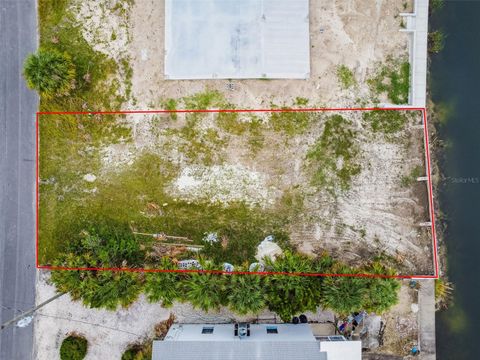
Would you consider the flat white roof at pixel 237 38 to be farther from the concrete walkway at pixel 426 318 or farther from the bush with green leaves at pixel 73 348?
the bush with green leaves at pixel 73 348

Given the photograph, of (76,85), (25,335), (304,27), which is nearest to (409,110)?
(304,27)

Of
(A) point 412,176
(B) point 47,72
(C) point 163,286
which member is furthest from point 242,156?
(B) point 47,72

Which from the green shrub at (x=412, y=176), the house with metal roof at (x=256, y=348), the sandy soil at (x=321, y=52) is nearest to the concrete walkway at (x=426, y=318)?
the house with metal roof at (x=256, y=348)

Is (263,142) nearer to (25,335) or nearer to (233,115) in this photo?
(233,115)

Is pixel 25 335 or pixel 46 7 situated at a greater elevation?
pixel 46 7

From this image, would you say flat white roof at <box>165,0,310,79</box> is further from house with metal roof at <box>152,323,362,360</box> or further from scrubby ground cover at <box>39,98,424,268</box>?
house with metal roof at <box>152,323,362,360</box>

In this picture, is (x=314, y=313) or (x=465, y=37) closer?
(x=314, y=313)

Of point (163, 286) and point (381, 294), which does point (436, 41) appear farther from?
point (163, 286)
